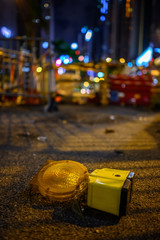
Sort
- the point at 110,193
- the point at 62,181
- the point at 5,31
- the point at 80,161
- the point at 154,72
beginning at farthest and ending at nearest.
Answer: the point at 154,72
the point at 5,31
the point at 80,161
the point at 62,181
the point at 110,193

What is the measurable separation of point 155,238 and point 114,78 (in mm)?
10570

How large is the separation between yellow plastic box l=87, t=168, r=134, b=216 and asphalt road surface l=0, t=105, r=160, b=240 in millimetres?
95

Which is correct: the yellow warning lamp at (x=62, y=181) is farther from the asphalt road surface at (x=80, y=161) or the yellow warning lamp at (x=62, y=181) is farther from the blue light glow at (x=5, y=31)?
the blue light glow at (x=5, y=31)

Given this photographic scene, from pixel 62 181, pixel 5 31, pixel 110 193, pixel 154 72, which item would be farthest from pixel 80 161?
pixel 154 72

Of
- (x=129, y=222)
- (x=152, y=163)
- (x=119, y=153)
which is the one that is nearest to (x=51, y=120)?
(x=119, y=153)

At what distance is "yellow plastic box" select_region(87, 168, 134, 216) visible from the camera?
1.60 metres

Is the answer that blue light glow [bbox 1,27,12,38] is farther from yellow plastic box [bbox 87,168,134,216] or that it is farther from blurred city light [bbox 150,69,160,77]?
yellow plastic box [bbox 87,168,134,216]

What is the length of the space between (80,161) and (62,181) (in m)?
1.02

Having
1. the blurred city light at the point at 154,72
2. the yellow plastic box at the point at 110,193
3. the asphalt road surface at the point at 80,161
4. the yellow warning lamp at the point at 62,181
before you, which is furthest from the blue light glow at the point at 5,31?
the yellow plastic box at the point at 110,193

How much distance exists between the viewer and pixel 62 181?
6.27ft

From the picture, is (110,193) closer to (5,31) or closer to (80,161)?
(80,161)

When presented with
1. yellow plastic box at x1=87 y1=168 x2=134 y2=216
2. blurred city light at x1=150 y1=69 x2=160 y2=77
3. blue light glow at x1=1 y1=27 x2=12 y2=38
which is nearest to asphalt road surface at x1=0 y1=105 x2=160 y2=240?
yellow plastic box at x1=87 y1=168 x2=134 y2=216

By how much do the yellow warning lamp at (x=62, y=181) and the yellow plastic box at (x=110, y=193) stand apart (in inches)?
6.1

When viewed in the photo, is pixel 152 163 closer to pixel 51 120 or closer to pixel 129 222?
pixel 129 222
